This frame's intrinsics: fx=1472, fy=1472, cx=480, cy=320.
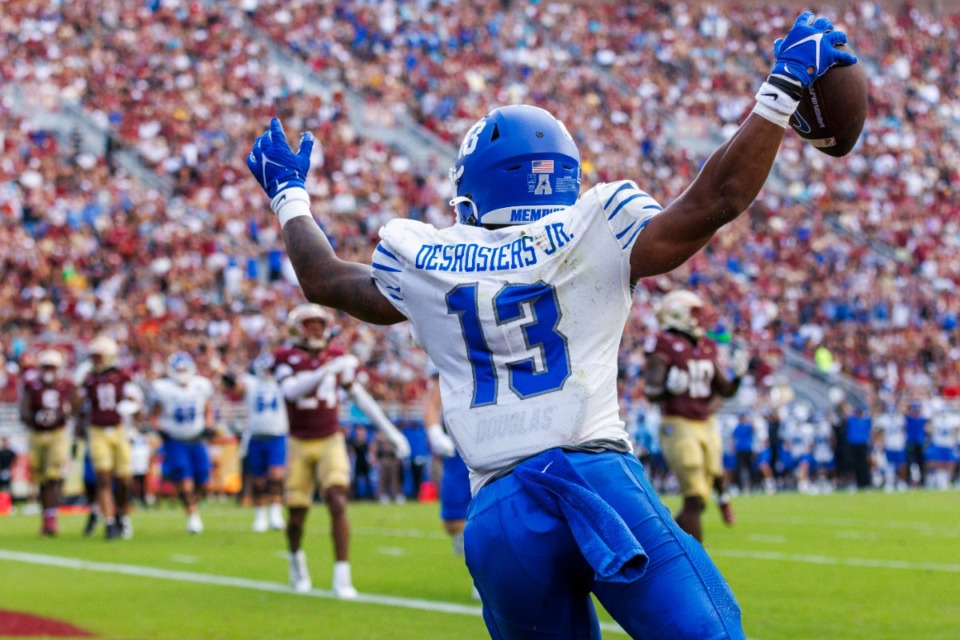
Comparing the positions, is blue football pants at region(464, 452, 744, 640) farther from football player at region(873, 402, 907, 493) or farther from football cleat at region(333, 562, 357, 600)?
football player at region(873, 402, 907, 493)

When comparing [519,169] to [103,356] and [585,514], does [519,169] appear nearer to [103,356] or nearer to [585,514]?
[585,514]

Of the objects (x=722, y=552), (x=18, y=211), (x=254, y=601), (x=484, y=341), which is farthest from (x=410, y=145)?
(x=484, y=341)

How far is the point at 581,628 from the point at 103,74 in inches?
1032

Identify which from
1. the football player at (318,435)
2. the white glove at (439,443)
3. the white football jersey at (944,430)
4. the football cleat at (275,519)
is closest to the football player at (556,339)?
the white glove at (439,443)

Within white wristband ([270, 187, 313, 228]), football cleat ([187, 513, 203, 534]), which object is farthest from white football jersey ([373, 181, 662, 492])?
football cleat ([187, 513, 203, 534])

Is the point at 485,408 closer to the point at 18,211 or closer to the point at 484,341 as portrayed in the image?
the point at 484,341

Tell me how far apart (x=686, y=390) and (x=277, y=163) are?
23.5ft

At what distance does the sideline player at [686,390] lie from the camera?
34.4 feet

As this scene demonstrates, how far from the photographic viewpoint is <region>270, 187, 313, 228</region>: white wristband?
386 cm

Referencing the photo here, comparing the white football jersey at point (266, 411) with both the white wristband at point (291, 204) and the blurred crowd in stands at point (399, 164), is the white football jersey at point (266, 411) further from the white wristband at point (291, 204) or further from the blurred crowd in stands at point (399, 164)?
the white wristband at point (291, 204)

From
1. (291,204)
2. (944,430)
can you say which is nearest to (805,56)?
(291,204)

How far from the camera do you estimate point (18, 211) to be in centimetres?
2325

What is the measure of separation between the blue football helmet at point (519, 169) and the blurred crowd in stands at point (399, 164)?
681 inches

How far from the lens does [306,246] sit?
3762mm
